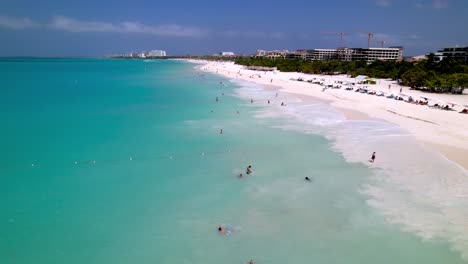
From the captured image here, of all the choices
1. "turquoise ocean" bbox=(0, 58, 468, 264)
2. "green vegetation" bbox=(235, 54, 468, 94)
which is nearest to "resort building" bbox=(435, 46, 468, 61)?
"green vegetation" bbox=(235, 54, 468, 94)

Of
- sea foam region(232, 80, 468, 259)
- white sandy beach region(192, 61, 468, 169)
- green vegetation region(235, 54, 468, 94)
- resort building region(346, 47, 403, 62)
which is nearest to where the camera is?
sea foam region(232, 80, 468, 259)

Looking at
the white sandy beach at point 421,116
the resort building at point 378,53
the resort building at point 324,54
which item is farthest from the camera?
the resort building at point 324,54

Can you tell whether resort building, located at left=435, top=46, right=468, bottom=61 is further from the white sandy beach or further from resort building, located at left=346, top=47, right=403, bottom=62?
the white sandy beach

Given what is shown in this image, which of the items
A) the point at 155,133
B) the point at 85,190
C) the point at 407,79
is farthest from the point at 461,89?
the point at 85,190

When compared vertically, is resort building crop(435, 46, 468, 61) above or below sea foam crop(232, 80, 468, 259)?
above

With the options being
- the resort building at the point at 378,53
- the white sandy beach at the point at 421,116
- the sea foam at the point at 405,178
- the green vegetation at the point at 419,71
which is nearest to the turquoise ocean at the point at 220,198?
the sea foam at the point at 405,178

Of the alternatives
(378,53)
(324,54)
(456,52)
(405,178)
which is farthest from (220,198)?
(324,54)

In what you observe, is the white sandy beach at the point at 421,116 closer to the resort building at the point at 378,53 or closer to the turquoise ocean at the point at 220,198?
the turquoise ocean at the point at 220,198

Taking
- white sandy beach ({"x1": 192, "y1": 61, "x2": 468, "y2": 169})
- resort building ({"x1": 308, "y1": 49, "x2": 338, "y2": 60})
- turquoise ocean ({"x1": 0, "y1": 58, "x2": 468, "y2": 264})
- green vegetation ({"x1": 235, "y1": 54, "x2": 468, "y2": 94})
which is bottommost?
turquoise ocean ({"x1": 0, "y1": 58, "x2": 468, "y2": 264})

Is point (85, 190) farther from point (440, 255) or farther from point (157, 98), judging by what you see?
point (157, 98)
